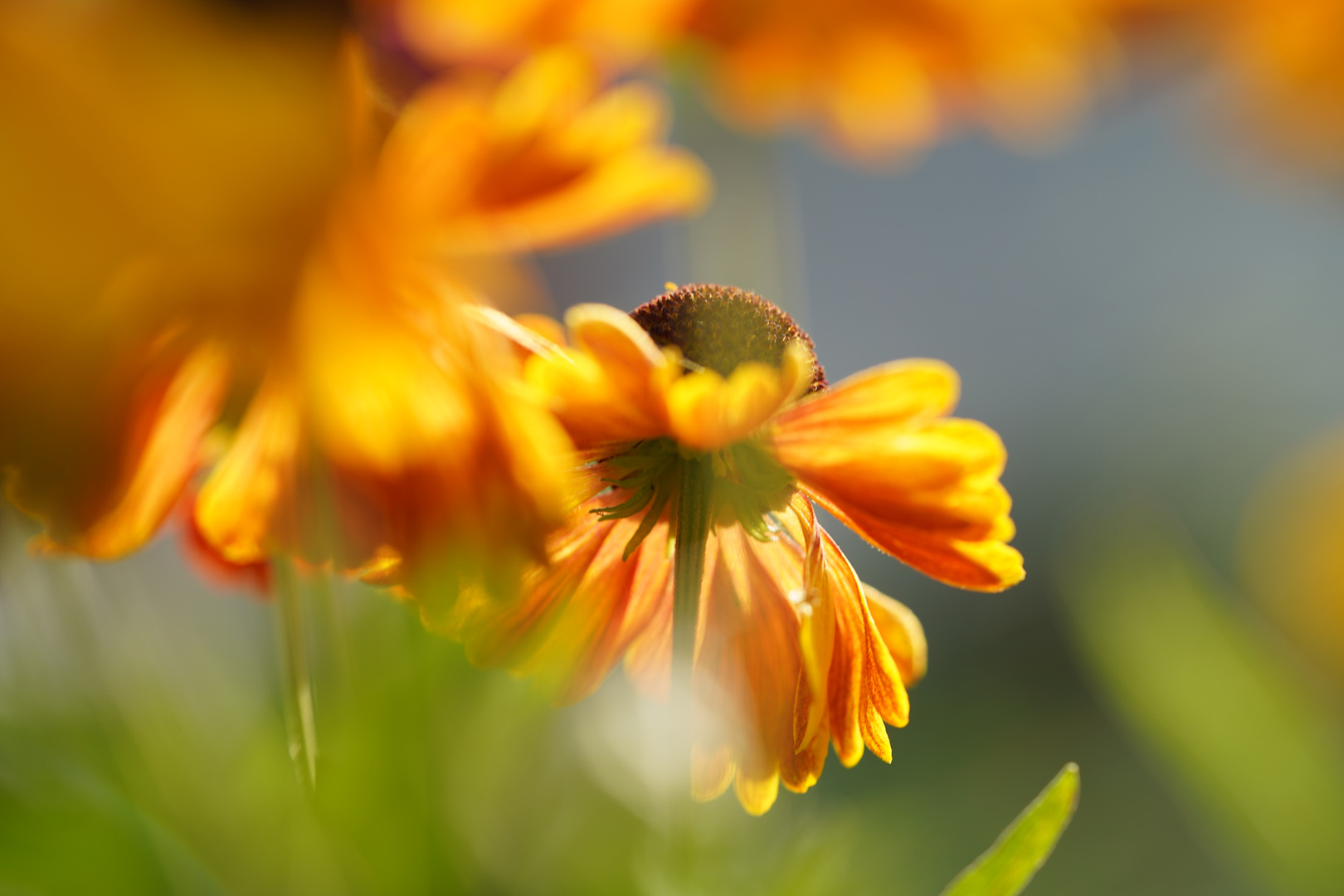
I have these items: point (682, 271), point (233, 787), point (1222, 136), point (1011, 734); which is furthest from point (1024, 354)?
point (233, 787)

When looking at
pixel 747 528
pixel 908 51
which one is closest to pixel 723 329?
pixel 747 528

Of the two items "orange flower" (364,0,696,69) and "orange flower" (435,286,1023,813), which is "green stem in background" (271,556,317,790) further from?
"orange flower" (364,0,696,69)

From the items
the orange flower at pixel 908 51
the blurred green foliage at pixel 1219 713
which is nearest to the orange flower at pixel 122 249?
the orange flower at pixel 908 51

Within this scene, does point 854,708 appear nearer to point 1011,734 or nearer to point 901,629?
point 901,629

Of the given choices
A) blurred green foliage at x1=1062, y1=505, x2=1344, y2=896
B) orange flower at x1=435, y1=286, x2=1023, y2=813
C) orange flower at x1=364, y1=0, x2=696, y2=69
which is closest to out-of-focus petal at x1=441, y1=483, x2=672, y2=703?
orange flower at x1=435, y1=286, x2=1023, y2=813

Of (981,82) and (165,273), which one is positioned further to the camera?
(981,82)

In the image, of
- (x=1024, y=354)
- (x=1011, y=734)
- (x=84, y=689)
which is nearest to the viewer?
(x=84, y=689)
